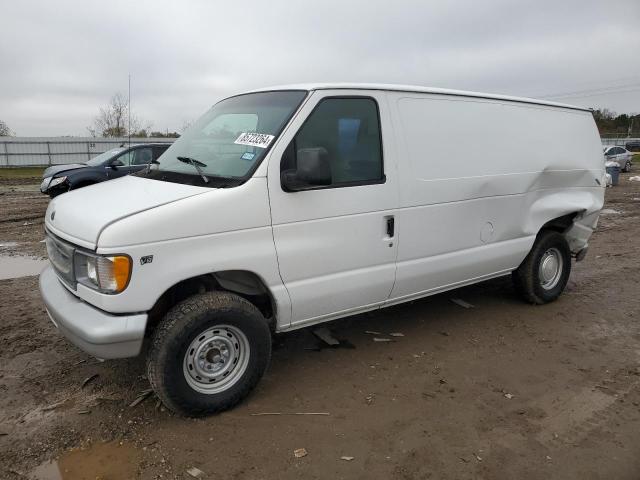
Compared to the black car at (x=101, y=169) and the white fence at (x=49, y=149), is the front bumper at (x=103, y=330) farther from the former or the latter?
the white fence at (x=49, y=149)

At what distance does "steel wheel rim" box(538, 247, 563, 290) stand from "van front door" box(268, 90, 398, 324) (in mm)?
2403

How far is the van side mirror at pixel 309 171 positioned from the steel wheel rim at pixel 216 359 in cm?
106

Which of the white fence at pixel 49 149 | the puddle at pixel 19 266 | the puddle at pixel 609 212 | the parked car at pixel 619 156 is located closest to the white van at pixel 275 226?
the puddle at pixel 19 266

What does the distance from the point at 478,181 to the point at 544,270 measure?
5.64 ft

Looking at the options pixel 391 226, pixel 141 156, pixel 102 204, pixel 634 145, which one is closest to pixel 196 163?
pixel 102 204

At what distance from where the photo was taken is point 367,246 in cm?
391

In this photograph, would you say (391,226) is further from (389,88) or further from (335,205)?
(389,88)

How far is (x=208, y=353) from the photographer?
3.38 metres

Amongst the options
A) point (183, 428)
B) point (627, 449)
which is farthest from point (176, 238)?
point (627, 449)

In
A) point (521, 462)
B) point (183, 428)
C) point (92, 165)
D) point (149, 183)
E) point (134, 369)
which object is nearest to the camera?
point (521, 462)

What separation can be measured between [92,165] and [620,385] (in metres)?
12.5

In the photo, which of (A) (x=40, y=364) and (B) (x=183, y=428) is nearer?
(B) (x=183, y=428)

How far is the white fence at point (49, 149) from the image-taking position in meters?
32.9

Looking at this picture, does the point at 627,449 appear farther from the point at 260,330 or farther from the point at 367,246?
the point at 260,330
